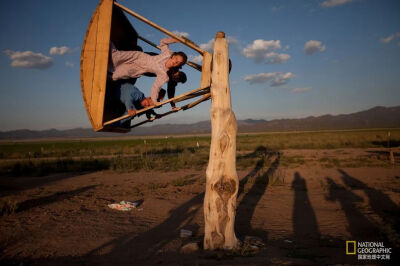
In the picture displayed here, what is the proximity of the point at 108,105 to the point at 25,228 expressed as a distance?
12.1 feet

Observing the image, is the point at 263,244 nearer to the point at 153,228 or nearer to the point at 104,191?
the point at 153,228

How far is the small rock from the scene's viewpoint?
189 inches

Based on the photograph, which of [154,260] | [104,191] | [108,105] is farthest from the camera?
[104,191]

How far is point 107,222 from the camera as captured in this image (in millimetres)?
6758

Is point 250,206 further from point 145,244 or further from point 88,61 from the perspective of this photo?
point 88,61

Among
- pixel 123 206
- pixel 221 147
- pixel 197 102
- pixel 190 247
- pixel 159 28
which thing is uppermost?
pixel 159 28

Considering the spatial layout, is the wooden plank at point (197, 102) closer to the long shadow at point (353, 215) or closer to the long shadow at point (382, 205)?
the long shadow at point (353, 215)

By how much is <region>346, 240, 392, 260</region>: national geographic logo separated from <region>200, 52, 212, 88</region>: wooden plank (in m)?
3.56

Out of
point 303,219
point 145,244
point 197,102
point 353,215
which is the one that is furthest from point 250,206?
point 197,102

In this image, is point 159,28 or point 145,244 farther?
point 145,244

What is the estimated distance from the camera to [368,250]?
471 cm

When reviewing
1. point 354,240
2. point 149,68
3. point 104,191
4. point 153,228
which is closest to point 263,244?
point 354,240

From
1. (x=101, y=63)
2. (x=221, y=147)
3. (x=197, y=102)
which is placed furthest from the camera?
(x=197, y=102)

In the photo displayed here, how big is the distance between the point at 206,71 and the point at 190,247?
116 inches
